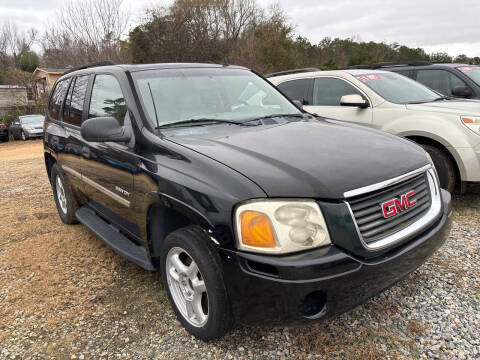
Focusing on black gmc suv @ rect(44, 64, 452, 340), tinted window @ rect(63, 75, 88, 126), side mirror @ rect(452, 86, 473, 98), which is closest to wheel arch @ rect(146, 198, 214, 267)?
black gmc suv @ rect(44, 64, 452, 340)

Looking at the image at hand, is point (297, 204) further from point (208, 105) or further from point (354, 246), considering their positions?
point (208, 105)

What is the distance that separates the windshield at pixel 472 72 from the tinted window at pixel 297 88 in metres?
3.32

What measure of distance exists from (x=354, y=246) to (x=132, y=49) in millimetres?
31179

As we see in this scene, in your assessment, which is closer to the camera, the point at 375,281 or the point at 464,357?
the point at 375,281

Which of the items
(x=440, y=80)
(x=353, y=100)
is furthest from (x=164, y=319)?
(x=440, y=80)

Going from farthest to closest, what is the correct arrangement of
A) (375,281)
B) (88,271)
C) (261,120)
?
1. (88,271)
2. (261,120)
3. (375,281)

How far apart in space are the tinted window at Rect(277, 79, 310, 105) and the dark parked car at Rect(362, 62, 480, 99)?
271cm

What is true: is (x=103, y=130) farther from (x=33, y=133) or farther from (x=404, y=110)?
(x=33, y=133)

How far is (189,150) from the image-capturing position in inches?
87.8

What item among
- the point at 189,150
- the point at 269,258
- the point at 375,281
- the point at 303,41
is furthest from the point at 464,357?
the point at 303,41

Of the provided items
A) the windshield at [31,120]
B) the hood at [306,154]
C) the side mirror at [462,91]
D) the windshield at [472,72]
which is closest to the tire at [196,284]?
the hood at [306,154]

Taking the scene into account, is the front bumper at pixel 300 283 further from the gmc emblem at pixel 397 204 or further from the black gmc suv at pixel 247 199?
the gmc emblem at pixel 397 204

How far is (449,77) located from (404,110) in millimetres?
3110

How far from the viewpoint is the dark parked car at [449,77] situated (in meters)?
6.49
